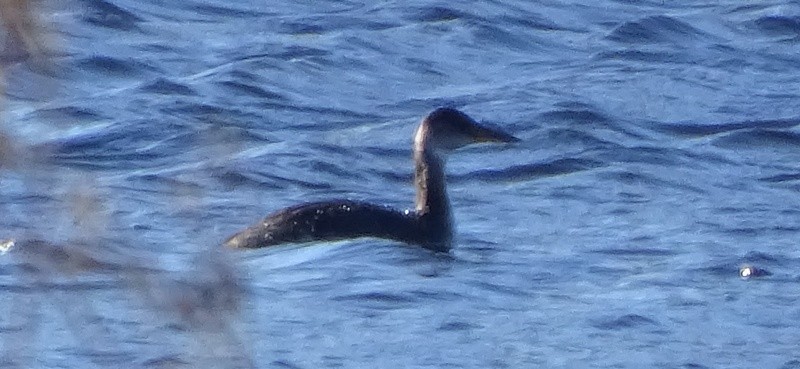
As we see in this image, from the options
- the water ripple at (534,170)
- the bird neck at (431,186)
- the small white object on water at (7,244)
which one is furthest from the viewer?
the water ripple at (534,170)

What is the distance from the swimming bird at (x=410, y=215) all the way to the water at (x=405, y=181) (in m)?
0.10

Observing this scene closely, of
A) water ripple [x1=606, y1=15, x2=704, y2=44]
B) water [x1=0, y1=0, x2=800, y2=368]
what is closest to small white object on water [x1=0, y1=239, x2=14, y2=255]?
water [x1=0, y1=0, x2=800, y2=368]

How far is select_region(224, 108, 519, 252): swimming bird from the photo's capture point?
9484 millimetres

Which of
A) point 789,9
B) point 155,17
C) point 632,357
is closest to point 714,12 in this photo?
point 789,9

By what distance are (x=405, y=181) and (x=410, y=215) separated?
60.0 inches

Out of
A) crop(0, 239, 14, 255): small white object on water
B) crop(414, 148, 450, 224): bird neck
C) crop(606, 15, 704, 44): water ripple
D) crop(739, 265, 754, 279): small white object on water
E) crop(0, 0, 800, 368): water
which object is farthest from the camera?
crop(606, 15, 704, 44): water ripple

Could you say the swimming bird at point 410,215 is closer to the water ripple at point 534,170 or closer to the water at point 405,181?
the water at point 405,181

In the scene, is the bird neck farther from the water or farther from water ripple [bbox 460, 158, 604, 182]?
water ripple [bbox 460, 158, 604, 182]

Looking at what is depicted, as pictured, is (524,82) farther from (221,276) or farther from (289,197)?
(221,276)

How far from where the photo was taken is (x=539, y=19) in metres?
16.0

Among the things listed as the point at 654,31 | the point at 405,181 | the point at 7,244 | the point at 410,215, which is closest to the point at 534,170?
the point at 405,181

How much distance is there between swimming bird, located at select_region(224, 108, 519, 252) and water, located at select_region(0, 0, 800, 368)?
0.10m

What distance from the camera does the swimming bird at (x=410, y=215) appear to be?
9.48 m

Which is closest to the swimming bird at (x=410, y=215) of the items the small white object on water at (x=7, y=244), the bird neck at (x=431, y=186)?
the bird neck at (x=431, y=186)
